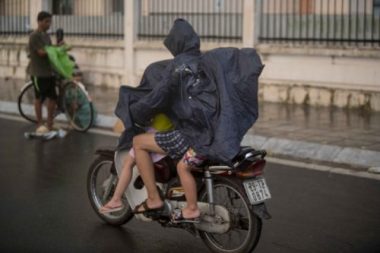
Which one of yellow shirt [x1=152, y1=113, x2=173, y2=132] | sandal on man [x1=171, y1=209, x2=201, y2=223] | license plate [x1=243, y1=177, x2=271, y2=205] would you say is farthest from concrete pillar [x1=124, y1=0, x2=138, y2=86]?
license plate [x1=243, y1=177, x2=271, y2=205]

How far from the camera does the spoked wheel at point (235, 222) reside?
5.38 meters

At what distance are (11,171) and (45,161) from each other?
71 centimetres

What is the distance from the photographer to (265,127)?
11.2 metres

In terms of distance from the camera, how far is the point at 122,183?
593 cm

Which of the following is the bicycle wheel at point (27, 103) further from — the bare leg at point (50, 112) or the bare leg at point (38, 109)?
the bare leg at point (50, 112)

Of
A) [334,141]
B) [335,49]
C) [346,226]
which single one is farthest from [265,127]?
[346,226]

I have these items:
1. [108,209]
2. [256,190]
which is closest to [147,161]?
[108,209]

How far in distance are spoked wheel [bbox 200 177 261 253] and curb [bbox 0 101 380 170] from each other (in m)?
3.52

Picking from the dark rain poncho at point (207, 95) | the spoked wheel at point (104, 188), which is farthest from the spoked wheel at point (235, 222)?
the spoked wheel at point (104, 188)

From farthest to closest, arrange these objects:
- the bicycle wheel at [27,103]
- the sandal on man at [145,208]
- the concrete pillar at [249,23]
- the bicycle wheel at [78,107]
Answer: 1. the concrete pillar at [249,23]
2. the bicycle wheel at [27,103]
3. the bicycle wheel at [78,107]
4. the sandal on man at [145,208]

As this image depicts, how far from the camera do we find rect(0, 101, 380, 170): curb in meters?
9.04

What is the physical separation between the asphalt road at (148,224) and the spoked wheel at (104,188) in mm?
86

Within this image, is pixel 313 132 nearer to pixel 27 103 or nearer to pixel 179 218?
pixel 27 103

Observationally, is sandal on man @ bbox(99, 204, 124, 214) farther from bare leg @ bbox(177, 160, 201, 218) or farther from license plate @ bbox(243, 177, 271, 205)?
license plate @ bbox(243, 177, 271, 205)
